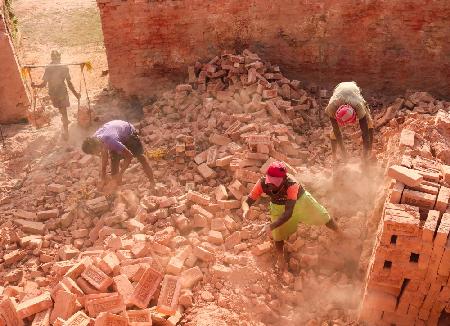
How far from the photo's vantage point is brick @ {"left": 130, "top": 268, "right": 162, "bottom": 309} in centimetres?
455

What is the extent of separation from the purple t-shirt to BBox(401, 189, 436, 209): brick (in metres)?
3.62

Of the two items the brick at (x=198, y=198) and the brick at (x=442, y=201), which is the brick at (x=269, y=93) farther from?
the brick at (x=442, y=201)

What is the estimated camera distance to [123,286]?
15.2 feet

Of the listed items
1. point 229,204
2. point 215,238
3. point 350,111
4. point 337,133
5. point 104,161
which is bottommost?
point 215,238

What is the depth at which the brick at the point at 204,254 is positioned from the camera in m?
5.09

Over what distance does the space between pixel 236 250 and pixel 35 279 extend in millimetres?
2416

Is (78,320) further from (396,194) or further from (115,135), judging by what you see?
(396,194)

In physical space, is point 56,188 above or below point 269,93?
below

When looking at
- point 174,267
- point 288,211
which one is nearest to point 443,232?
point 288,211

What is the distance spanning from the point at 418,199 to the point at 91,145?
411 cm

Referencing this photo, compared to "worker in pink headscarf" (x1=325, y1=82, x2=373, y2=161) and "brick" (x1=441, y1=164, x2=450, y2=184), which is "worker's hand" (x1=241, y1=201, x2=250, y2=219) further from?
"brick" (x1=441, y1=164, x2=450, y2=184)

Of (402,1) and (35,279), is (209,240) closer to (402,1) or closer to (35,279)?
(35,279)

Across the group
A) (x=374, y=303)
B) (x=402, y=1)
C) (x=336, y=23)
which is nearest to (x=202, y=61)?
(x=336, y=23)

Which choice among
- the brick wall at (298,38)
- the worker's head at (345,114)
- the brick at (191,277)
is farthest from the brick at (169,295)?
the brick wall at (298,38)
